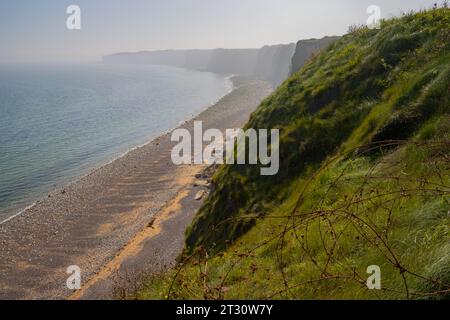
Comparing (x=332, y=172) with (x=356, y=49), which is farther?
(x=356, y=49)

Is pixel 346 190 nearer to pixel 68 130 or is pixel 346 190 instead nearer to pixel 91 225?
pixel 91 225

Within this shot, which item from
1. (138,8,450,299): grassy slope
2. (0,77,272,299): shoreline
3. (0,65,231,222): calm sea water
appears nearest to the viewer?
(138,8,450,299): grassy slope

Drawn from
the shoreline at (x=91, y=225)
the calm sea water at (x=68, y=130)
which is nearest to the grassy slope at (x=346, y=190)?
the shoreline at (x=91, y=225)

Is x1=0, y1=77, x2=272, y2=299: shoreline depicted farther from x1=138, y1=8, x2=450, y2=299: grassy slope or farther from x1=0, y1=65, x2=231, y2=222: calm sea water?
x1=138, y1=8, x2=450, y2=299: grassy slope

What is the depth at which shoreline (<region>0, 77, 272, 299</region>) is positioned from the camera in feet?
94.8

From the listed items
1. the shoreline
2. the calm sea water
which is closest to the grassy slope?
the shoreline

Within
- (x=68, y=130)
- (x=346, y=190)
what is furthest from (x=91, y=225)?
(x=68, y=130)

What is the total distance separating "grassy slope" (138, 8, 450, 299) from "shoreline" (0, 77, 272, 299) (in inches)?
547

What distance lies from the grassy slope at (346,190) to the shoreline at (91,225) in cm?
1389

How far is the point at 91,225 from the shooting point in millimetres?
37406

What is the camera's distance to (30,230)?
37.2 m
